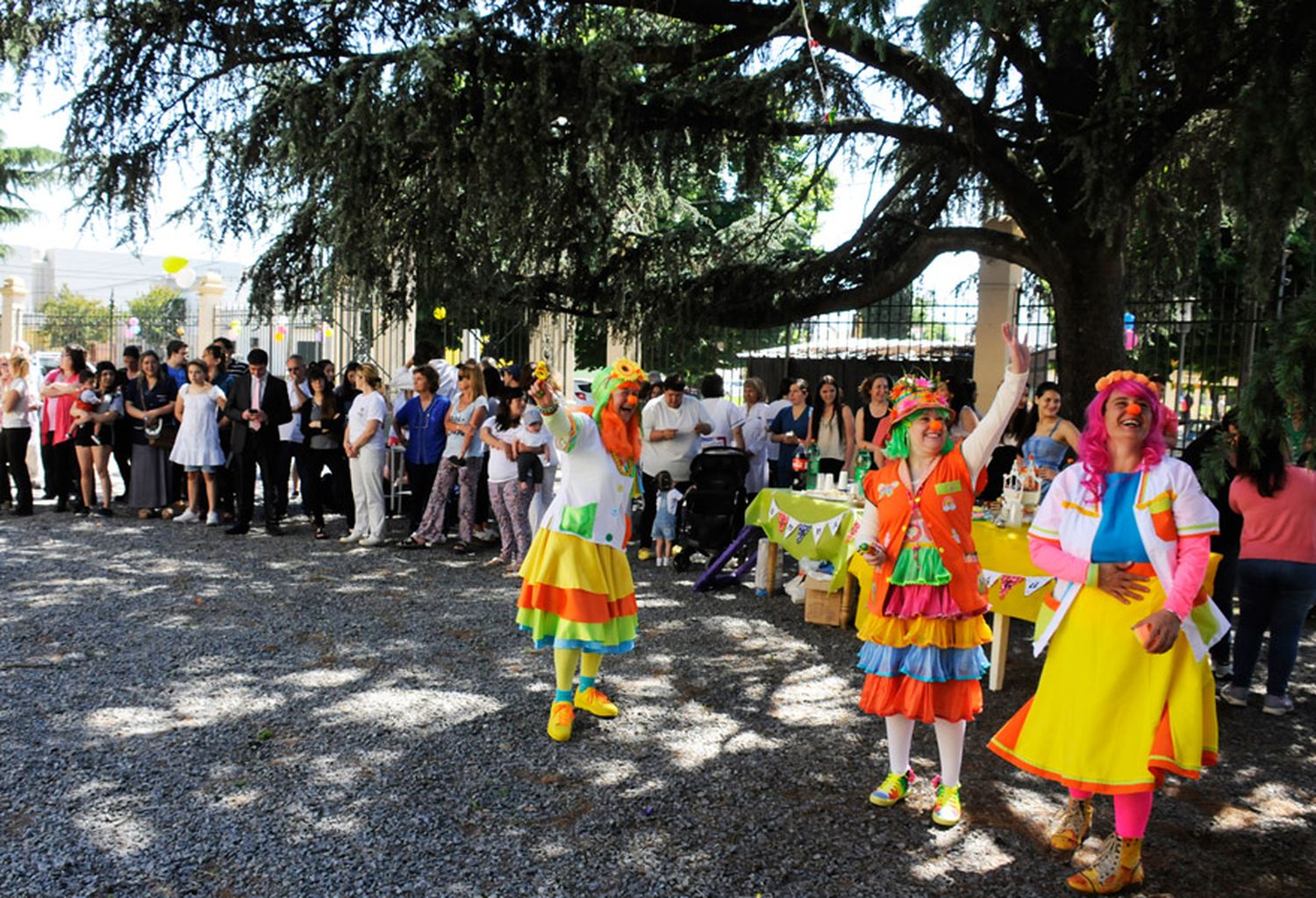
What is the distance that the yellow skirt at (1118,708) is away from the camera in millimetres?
3656

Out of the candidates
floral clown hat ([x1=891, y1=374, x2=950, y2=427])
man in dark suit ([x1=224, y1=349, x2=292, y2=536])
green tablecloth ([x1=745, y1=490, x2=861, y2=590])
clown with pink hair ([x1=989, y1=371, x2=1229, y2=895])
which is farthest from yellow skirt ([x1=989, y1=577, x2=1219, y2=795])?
man in dark suit ([x1=224, y1=349, x2=292, y2=536])

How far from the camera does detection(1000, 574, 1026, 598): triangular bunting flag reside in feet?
20.4

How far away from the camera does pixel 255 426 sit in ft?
35.8

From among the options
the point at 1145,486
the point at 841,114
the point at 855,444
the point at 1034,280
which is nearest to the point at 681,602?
the point at 855,444

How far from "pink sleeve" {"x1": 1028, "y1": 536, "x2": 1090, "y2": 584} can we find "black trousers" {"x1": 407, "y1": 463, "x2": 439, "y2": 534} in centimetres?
773

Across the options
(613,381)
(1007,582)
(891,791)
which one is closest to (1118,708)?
(891,791)

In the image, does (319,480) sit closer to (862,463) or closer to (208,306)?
(862,463)

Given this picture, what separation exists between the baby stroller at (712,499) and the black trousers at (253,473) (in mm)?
4440

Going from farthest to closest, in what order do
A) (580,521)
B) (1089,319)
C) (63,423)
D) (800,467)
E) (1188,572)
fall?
(63,423)
(800,467)
(1089,319)
(580,521)
(1188,572)

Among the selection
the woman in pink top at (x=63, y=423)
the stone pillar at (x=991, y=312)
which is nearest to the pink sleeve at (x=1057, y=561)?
the stone pillar at (x=991, y=312)

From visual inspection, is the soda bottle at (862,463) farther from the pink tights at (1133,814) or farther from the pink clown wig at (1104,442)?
the pink tights at (1133,814)

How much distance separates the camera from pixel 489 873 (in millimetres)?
3809

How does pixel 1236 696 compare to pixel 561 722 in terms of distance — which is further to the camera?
pixel 1236 696

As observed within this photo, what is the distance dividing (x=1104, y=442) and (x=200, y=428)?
9.83m
